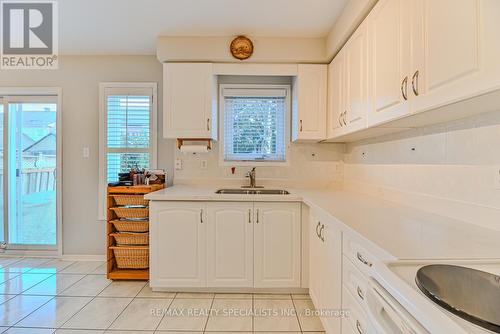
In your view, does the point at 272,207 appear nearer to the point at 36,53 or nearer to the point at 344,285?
the point at 344,285

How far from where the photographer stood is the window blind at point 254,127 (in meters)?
3.14

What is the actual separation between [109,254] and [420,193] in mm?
2715

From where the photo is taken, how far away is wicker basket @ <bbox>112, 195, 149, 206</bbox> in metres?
2.69

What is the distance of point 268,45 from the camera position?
266 centimetres

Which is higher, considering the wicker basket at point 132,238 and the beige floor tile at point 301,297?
the wicker basket at point 132,238

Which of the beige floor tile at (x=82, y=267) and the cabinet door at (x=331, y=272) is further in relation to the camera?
the beige floor tile at (x=82, y=267)

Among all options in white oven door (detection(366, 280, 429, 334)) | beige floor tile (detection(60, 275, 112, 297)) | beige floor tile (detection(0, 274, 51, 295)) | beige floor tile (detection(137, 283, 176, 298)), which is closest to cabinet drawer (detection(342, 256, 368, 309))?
white oven door (detection(366, 280, 429, 334))

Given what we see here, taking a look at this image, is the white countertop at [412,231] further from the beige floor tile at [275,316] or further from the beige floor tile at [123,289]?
the beige floor tile at [123,289]

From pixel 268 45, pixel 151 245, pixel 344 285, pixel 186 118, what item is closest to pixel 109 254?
pixel 151 245

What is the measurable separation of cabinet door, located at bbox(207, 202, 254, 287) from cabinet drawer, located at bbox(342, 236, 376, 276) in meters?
1.10

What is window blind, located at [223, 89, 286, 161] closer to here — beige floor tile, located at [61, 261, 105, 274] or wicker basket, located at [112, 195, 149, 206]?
wicker basket, located at [112, 195, 149, 206]

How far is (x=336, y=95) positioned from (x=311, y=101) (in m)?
0.31

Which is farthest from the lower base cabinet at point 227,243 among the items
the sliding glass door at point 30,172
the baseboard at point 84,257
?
the sliding glass door at point 30,172

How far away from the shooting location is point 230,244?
2.41 meters
